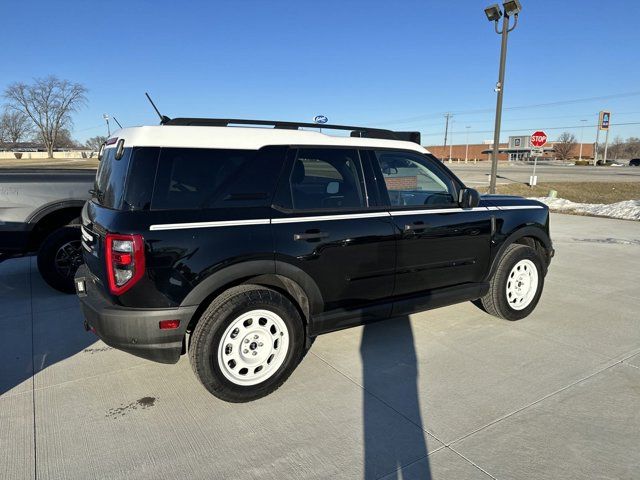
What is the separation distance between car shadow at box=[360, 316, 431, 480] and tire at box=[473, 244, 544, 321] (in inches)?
35.2

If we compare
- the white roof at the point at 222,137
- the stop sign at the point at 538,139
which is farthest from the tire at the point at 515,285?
the stop sign at the point at 538,139

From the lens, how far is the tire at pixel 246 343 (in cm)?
289

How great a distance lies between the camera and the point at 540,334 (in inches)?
167

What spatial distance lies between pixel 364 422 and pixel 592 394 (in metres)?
1.66

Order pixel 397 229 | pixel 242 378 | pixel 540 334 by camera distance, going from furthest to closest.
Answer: pixel 540 334 < pixel 397 229 < pixel 242 378

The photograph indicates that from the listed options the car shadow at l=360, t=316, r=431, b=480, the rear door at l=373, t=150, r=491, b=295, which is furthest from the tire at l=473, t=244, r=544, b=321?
A: the car shadow at l=360, t=316, r=431, b=480

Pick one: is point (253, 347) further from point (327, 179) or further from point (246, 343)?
point (327, 179)

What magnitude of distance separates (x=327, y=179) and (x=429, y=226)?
952 millimetres

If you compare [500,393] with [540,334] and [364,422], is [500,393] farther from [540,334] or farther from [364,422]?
[540,334]

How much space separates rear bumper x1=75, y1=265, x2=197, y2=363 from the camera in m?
2.75

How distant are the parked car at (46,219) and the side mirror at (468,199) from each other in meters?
4.27

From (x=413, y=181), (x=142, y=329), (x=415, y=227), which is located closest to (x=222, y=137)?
(x=142, y=329)

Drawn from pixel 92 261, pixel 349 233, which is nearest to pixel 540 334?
pixel 349 233

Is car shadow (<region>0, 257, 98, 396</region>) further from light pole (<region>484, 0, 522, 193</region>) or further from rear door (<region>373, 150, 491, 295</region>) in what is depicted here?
light pole (<region>484, 0, 522, 193</region>)
